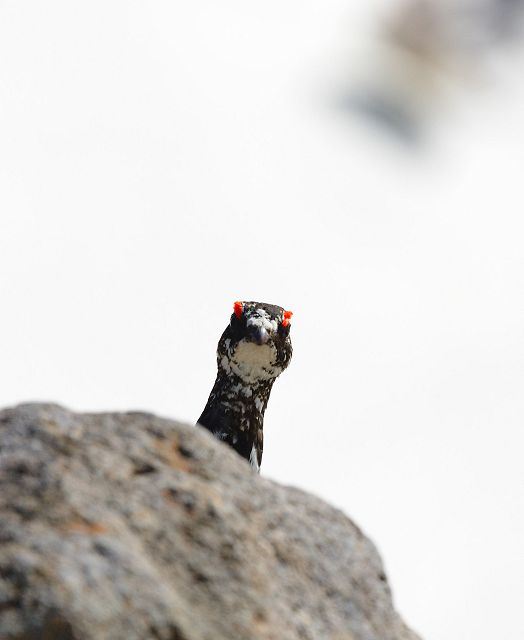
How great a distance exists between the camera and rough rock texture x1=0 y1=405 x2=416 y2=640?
7039 mm

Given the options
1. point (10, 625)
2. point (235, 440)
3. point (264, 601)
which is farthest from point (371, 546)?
point (235, 440)

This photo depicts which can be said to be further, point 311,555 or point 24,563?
point 311,555

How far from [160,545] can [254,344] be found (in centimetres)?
Result: 612

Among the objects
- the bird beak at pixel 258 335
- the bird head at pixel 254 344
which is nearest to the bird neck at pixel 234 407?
the bird head at pixel 254 344

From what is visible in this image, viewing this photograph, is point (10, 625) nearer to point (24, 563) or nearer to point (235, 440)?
point (24, 563)

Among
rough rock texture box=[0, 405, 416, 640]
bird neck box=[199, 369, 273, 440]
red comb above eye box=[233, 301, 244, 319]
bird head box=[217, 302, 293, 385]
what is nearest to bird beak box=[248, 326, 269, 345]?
bird head box=[217, 302, 293, 385]

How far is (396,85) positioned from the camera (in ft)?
449

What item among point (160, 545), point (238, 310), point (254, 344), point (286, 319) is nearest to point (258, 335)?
point (254, 344)

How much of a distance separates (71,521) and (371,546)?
2278 mm

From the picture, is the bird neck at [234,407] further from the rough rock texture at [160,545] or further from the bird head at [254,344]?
the rough rock texture at [160,545]

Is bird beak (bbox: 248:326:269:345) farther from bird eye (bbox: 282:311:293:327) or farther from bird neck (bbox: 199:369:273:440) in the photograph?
bird neck (bbox: 199:369:273:440)

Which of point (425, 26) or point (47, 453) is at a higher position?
point (425, 26)

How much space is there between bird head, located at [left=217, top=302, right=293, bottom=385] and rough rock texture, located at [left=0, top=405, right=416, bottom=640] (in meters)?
4.82

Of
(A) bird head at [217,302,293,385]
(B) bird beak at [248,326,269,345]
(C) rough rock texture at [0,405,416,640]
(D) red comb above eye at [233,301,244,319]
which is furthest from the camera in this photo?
(D) red comb above eye at [233,301,244,319]
